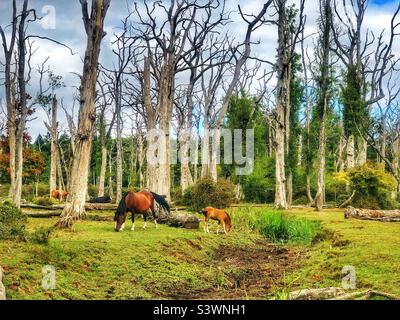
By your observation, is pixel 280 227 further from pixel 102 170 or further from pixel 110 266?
pixel 102 170

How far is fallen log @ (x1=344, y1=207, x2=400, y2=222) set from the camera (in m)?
18.4

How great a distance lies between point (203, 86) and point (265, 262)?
1084 inches

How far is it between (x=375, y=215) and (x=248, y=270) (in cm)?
978

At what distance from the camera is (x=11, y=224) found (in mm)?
12023

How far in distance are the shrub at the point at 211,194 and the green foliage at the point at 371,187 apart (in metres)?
6.80

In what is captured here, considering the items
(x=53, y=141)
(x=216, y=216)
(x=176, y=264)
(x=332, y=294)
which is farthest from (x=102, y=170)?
(x=332, y=294)

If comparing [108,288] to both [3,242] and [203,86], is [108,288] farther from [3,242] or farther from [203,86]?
[203,86]

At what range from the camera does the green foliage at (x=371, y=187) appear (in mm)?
25112

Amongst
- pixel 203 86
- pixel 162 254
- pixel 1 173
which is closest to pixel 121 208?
pixel 162 254

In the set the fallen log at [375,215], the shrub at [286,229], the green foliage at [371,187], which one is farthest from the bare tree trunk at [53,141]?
the fallen log at [375,215]

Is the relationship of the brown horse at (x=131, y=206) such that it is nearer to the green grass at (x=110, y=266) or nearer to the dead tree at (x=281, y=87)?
the green grass at (x=110, y=266)

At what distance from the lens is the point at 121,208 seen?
1388 centimetres

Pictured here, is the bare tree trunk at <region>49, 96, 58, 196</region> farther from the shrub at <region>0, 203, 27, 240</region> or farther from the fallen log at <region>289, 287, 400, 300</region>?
the fallen log at <region>289, 287, 400, 300</region>

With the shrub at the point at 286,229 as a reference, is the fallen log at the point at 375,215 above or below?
above
